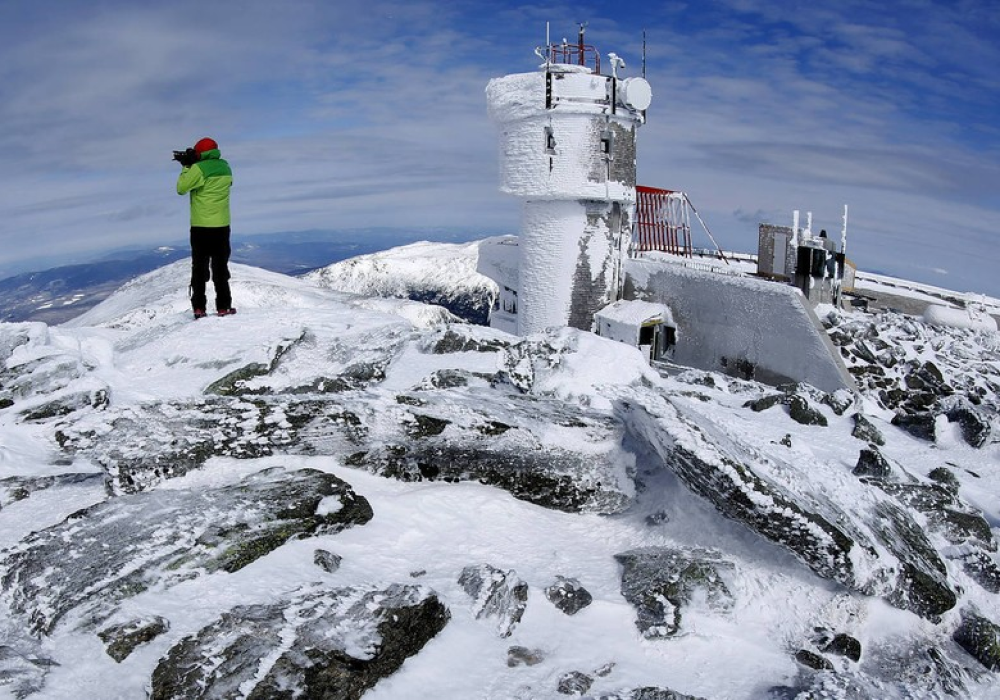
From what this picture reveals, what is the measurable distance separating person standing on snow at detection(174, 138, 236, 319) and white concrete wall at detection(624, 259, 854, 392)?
15901 mm

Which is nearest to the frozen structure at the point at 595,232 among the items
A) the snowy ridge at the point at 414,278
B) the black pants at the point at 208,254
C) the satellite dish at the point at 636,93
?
the satellite dish at the point at 636,93

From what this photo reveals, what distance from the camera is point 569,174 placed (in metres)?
27.2

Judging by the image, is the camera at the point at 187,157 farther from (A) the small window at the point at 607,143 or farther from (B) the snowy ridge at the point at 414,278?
(B) the snowy ridge at the point at 414,278

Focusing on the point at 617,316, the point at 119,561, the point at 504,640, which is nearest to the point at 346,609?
the point at 504,640

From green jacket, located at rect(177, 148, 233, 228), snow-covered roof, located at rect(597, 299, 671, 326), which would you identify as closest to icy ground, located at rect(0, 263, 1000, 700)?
green jacket, located at rect(177, 148, 233, 228)

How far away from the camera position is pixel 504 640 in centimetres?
708

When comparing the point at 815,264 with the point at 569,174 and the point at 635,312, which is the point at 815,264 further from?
the point at 569,174

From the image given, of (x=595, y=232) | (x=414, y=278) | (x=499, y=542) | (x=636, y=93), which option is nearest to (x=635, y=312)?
(x=595, y=232)

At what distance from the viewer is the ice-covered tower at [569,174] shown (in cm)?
2689

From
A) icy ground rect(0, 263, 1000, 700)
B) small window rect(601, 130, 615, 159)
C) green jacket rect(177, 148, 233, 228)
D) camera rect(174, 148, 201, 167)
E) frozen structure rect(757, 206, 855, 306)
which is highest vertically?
small window rect(601, 130, 615, 159)

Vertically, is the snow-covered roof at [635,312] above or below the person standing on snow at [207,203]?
below

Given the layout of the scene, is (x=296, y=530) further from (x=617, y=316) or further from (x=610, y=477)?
(x=617, y=316)

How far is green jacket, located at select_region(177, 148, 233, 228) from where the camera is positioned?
543 inches

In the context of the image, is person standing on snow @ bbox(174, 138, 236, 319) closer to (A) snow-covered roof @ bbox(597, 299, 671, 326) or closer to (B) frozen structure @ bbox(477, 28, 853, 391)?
(B) frozen structure @ bbox(477, 28, 853, 391)
